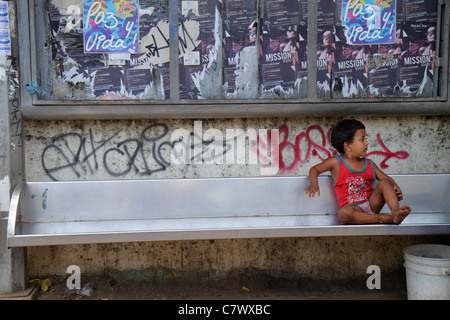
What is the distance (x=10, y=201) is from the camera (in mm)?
3082

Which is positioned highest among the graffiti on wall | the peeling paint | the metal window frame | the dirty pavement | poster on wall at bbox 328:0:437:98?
poster on wall at bbox 328:0:437:98

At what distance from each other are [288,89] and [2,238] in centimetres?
259

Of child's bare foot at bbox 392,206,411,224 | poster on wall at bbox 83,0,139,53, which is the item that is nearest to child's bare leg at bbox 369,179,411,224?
child's bare foot at bbox 392,206,411,224

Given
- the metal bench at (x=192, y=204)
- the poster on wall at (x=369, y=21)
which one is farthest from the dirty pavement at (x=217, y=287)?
the poster on wall at (x=369, y=21)

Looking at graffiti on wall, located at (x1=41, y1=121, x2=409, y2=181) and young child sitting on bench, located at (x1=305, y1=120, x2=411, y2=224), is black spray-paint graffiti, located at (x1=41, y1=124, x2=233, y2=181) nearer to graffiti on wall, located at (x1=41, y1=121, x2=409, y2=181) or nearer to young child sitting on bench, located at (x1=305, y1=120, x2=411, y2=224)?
graffiti on wall, located at (x1=41, y1=121, x2=409, y2=181)

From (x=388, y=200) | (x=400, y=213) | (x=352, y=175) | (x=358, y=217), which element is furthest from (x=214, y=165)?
(x=400, y=213)

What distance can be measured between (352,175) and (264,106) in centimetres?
91

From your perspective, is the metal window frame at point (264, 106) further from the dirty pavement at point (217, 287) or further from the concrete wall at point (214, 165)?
the dirty pavement at point (217, 287)

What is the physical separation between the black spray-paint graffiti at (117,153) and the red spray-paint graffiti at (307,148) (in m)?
0.45

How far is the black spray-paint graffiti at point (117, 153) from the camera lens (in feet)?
11.5

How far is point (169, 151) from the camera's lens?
3572mm

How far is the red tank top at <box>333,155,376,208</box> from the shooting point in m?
3.25

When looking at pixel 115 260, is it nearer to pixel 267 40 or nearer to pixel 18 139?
pixel 18 139

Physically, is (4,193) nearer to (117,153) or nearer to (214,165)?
(117,153)
